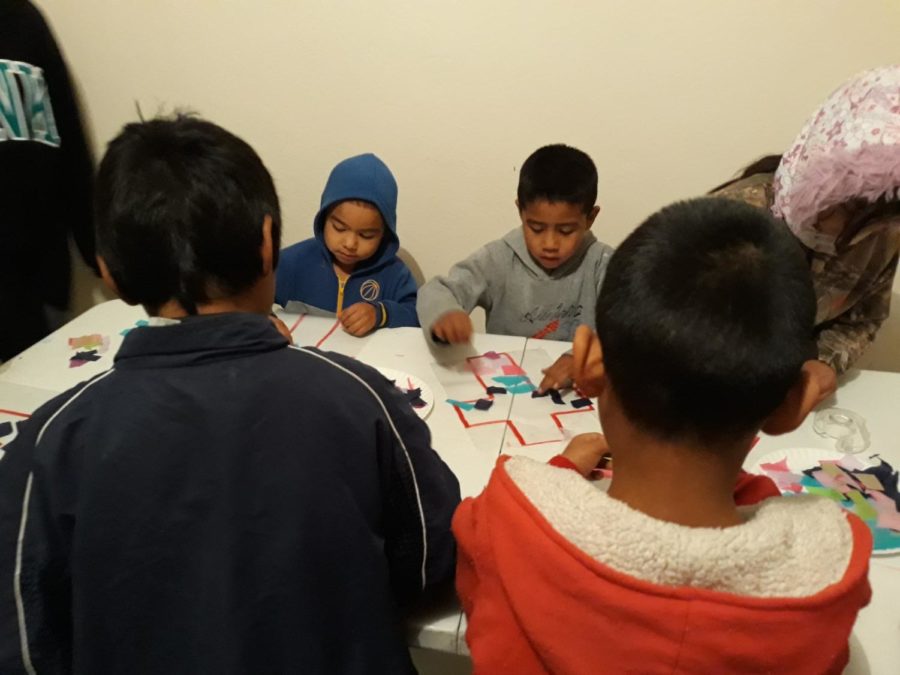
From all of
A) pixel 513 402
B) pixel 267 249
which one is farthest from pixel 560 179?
pixel 267 249

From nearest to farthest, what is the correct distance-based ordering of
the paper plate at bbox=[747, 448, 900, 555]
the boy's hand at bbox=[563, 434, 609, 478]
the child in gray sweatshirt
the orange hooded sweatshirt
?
the orange hooded sweatshirt < the boy's hand at bbox=[563, 434, 609, 478] < the paper plate at bbox=[747, 448, 900, 555] < the child in gray sweatshirt

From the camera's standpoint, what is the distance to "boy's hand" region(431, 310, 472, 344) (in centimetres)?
139

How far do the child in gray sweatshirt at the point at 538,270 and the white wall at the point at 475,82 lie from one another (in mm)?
475

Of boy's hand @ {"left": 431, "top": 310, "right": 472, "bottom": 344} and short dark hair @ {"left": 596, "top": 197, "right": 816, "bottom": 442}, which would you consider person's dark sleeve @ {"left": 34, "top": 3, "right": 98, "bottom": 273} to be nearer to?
boy's hand @ {"left": 431, "top": 310, "right": 472, "bottom": 344}

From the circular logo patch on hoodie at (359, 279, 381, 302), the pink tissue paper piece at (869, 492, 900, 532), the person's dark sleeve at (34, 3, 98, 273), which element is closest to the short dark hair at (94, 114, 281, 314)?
the pink tissue paper piece at (869, 492, 900, 532)

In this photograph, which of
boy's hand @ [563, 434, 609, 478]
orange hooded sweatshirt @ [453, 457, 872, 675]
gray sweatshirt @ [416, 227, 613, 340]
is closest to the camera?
orange hooded sweatshirt @ [453, 457, 872, 675]

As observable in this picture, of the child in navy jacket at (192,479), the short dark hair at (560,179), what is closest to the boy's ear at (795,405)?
the child in navy jacket at (192,479)

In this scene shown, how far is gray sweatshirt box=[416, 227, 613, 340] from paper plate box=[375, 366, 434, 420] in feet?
1.38

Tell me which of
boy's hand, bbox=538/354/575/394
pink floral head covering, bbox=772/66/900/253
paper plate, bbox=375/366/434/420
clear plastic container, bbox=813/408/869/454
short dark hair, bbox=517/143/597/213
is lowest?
clear plastic container, bbox=813/408/869/454

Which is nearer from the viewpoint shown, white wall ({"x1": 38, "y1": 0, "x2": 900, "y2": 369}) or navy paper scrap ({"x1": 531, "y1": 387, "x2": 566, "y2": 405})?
navy paper scrap ({"x1": 531, "y1": 387, "x2": 566, "y2": 405})

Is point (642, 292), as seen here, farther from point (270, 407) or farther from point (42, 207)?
point (42, 207)

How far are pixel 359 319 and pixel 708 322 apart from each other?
1.05 metres

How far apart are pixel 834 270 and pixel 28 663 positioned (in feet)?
4.74

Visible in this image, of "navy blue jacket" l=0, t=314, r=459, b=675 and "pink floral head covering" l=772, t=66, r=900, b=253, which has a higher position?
"pink floral head covering" l=772, t=66, r=900, b=253
